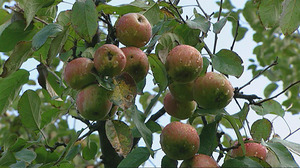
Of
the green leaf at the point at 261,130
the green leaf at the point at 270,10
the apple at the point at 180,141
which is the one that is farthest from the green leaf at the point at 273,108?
the apple at the point at 180,141

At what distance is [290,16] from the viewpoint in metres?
1.45

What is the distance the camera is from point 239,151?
1.24 meters

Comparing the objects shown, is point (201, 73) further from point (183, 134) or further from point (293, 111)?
point (293, 111)

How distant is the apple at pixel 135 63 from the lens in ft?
3.61

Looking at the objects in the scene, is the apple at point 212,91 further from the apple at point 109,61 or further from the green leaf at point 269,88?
the green leaf at point 269,88

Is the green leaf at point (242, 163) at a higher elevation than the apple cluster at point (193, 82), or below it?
below

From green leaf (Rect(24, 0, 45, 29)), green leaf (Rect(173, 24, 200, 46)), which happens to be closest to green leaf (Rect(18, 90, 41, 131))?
green leaf (Rect(24, 0, 45, 29))

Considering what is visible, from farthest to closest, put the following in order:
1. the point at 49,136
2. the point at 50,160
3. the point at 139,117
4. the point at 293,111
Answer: the point at 49,136
the point at 293,111
the point at 50,160
the point at 139,117

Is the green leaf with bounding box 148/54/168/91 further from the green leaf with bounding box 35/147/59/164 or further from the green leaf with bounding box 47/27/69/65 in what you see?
the green leaf with bounding box 35/147/59/164

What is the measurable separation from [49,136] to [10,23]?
217cm

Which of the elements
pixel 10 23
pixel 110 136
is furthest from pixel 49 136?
pixel 110 136

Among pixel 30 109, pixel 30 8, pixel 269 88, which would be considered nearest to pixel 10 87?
pixel 30 109

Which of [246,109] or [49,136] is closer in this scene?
[246,109]

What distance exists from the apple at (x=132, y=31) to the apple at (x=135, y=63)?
5 cm
